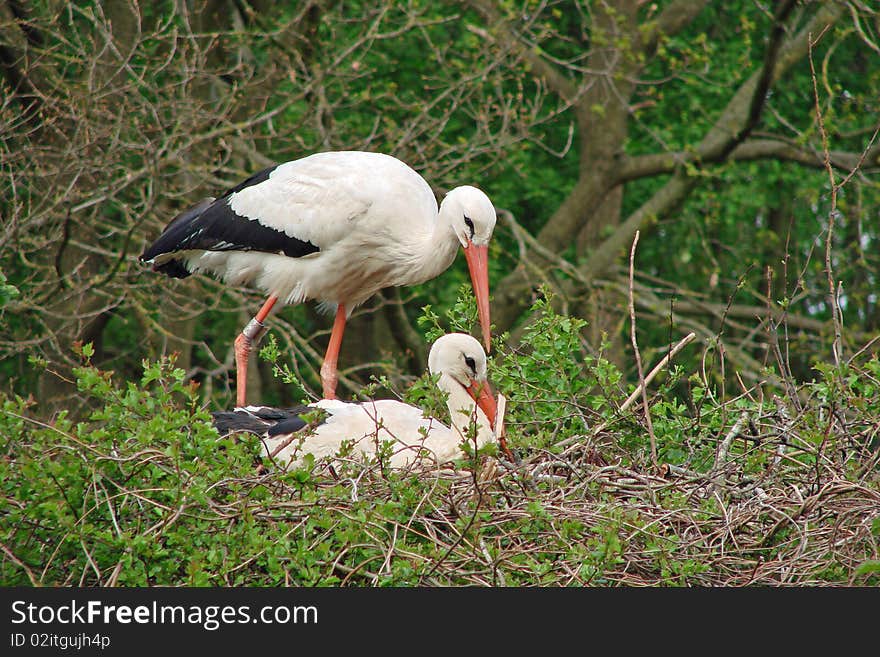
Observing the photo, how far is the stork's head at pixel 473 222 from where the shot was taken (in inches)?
255

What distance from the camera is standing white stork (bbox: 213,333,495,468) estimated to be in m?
5.14

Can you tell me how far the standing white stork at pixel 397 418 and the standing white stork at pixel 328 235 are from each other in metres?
1.05

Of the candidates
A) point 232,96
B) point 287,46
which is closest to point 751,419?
point 232,96

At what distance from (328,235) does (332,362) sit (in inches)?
29.5

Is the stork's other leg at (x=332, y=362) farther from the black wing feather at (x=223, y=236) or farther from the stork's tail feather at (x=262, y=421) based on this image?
the stork's tail feather at (x=262, y=421)

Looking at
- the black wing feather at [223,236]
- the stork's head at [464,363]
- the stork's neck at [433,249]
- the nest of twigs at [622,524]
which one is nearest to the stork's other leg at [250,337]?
the black wing feather at [223,236]

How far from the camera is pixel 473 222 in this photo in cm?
653

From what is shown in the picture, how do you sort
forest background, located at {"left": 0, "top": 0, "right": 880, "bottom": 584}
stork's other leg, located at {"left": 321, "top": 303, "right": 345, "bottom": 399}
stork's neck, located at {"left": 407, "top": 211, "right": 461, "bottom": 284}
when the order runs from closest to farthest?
1. forest background, located at {"left": 0, "top": 0, "right": 880, "bottom": 584}
2. stork's neck, located at {"left": 407, "top": 211, "right": 461, "bottom": 284}
3. stork's other leg, located at {"left": 321, "top": 303, "right": 345, "bottom": 399}

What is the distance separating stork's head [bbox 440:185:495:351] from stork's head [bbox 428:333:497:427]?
90 cm

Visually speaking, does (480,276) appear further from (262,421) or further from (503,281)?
(503,281)

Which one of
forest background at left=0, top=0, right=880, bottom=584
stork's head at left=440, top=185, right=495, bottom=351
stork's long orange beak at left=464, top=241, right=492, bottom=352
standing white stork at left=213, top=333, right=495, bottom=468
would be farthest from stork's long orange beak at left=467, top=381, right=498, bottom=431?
stork's head at left=440, top=185, right=495, bottom=351

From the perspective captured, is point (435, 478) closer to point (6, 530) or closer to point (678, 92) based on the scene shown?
point (6, 530)

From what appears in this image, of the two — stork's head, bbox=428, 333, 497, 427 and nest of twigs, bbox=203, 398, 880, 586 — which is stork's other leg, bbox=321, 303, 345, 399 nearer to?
stork's head, bbox=428, 333, 497, 427

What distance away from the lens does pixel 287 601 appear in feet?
11.9
